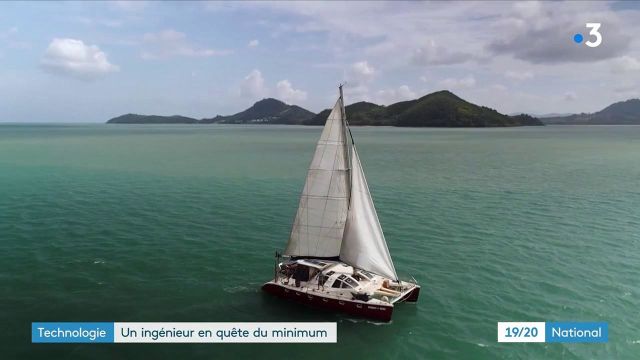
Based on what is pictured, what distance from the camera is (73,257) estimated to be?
49719 mm

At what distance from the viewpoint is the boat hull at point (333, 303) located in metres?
37.4

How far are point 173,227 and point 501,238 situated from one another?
140ft

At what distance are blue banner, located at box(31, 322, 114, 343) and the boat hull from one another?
530 inches

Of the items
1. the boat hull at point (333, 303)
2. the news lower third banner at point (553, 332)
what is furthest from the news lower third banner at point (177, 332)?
the news lower third banner at point (553, 332)

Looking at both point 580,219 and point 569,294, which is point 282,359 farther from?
point 580,219

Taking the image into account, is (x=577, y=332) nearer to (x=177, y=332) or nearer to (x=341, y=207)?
(x=341, y=207)

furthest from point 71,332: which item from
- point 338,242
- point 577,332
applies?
point 577,332

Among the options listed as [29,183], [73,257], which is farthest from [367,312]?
[29,183]

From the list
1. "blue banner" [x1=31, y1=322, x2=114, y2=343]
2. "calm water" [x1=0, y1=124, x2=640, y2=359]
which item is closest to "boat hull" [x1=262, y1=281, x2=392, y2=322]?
"calm water" [x1=0, y1=124, x2=640, y2=359]

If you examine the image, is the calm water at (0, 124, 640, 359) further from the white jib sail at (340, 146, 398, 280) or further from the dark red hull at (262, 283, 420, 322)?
the white jib sail at (340, 146, 398, 280)

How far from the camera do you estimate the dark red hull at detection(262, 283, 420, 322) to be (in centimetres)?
3738

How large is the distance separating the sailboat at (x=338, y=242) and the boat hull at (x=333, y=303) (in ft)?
0.24

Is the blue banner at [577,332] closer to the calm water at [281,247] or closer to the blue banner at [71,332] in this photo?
the calm water at [281,247]

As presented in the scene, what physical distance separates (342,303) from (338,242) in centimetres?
633
